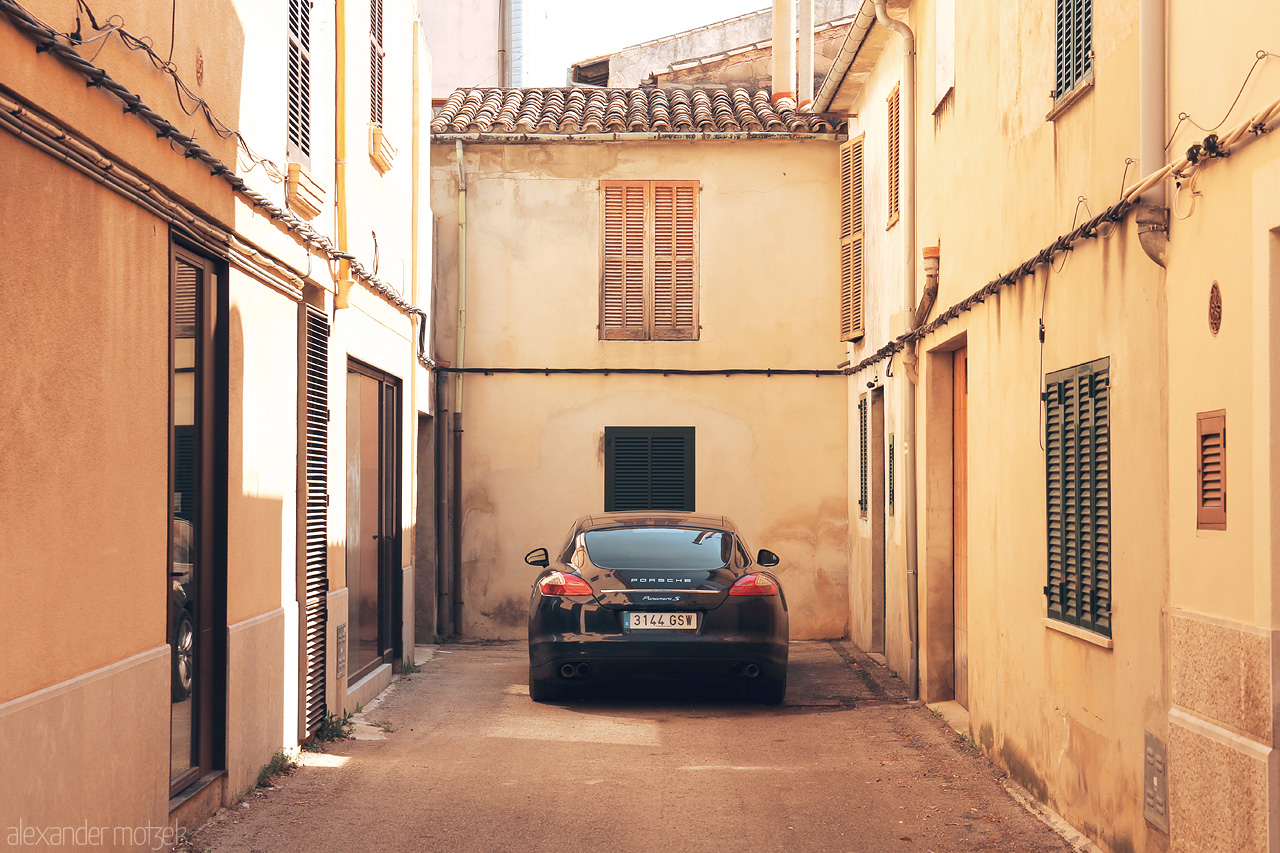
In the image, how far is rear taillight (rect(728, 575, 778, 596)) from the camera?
33.1 feet

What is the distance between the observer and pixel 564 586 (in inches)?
399

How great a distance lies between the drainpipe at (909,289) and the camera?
10.9m

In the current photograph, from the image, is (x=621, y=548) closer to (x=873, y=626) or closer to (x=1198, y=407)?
(x=873, y=626)

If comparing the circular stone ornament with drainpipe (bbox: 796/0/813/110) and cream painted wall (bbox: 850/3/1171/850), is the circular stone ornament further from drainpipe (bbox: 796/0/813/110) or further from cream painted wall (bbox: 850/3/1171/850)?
drainpipe (bbox: 796/0/813/110)

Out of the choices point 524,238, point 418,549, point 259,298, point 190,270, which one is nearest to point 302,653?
point 259,298

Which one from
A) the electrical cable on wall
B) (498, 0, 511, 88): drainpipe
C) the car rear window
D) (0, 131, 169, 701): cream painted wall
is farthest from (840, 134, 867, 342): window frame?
(498, 0, 511, 88): drainpipe

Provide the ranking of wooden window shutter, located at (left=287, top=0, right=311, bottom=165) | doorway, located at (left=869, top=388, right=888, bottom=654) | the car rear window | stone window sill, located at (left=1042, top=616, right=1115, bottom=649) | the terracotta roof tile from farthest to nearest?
the terracotta roof tile → doorway, located at (left=869, top=388, right=888, bottom=654) → the car rear window → wooden window shutter, located at (left=287, top=0, right=311, bottom=165) → stone window sill, located at (left=1042, top=616, right=1115, bottom=649)

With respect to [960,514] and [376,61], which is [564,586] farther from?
[376,61]

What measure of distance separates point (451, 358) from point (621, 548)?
599cm

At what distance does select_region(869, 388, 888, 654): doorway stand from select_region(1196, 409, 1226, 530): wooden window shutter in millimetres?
8355

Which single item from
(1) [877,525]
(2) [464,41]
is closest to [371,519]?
(1) [877,525]

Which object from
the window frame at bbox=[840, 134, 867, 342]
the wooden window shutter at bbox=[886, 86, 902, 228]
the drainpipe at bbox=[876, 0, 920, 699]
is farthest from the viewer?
the window frame at bbox=[840, 134, 867, 342]

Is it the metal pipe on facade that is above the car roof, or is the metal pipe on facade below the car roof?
above

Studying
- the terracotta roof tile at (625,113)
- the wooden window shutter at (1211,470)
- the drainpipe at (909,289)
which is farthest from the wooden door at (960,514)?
the terracotta roof tile at (625,113)
